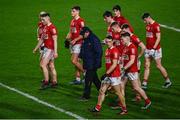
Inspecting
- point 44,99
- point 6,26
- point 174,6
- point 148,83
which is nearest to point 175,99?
point 148,83

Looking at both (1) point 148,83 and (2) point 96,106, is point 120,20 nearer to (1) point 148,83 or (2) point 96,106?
(1) point 148,83

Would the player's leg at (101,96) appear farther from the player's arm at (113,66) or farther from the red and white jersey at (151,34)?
the red and white jersey at (151,34)

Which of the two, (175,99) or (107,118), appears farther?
(175,99)

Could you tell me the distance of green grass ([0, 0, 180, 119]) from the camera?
1653 cm

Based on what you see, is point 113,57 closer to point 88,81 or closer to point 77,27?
point 88,81

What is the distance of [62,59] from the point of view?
22.9 metres

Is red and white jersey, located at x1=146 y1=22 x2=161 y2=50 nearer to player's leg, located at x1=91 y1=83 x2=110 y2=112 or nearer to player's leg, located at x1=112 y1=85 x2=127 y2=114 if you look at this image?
player's leg, located at x1=112 y1=85 x2=127 y2=114

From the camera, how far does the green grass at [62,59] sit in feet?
54.2

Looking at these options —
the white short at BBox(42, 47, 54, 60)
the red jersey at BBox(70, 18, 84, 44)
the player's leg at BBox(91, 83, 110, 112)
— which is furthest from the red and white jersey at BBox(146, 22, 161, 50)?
the player's leg at BBox(91, 83, 110, 112)

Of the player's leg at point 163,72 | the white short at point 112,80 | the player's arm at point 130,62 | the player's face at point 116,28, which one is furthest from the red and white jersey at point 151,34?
the white short at point 112,80

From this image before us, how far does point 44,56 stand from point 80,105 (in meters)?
2.51

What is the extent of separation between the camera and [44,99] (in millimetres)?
17516

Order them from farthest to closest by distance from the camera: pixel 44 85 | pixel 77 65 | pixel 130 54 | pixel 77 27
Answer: pixel 77 27 < pixel 77 65 < pixel 44 85 < pixel 130 54

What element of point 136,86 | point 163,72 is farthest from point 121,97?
point 163,72
